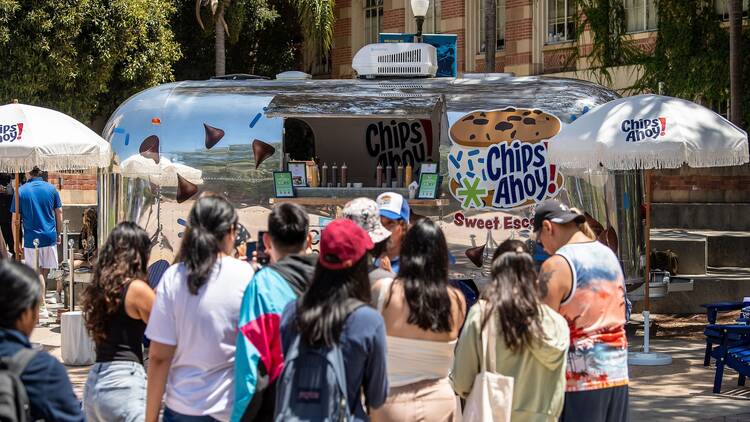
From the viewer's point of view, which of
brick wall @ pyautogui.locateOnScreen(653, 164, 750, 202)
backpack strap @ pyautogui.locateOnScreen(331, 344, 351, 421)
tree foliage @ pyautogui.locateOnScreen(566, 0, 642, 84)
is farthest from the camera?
brick wall @ pyautogui.locateOnScreen(653, 164, 750, 202)

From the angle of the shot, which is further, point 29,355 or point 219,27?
point 219,27

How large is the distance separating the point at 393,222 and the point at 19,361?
261 cm

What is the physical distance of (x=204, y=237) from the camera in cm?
477

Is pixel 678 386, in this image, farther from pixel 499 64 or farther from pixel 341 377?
pixel 499 64

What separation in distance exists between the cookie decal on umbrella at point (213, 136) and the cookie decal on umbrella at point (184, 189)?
17.0 inches

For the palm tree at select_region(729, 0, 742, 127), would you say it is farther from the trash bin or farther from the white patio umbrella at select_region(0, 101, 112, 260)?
the trash bin

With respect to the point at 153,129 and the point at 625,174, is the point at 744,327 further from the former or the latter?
the point at 153,129

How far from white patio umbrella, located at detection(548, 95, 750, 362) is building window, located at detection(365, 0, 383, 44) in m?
20.6

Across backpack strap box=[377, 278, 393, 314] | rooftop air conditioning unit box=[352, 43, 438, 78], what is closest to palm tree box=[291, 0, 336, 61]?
rooftop air conditioning unit box=[352, 43, 438, 78]

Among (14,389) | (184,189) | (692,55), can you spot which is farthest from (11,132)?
(692,55)

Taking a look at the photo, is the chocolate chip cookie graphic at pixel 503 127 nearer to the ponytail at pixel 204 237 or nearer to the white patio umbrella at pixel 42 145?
the white patio umbrella at pixel 42 145

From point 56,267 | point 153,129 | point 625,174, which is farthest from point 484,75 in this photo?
point 56,267

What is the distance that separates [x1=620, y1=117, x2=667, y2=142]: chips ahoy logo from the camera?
1048 cm

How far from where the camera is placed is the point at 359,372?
4.23 metres
